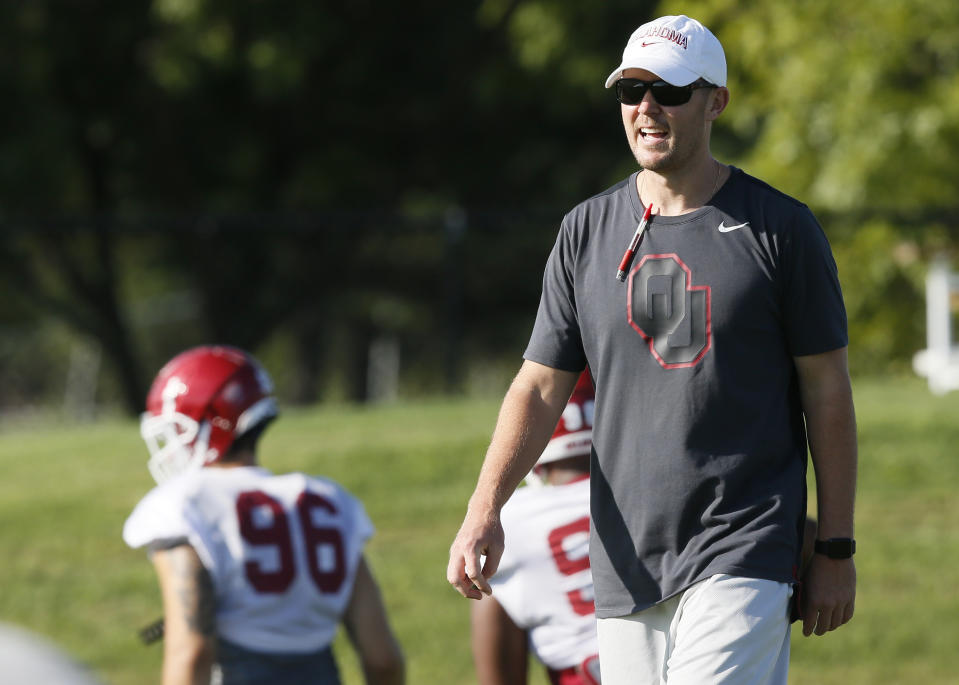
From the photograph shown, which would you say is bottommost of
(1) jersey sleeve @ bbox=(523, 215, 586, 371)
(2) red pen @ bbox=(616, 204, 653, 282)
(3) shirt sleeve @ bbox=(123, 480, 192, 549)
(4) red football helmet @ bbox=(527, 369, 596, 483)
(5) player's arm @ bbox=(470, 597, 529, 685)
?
(5) player's arm @ bbox=(470, 597, 529, 685)

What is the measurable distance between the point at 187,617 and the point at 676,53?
5.98 ft

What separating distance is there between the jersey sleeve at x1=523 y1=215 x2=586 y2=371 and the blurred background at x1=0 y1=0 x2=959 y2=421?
10854mm

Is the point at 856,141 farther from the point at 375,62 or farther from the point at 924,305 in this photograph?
the point at 375,62

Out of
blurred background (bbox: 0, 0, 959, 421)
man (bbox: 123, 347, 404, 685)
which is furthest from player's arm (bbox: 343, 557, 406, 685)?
blurred background (bbox: 0, 0, 959, 421)

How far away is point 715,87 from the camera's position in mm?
3211

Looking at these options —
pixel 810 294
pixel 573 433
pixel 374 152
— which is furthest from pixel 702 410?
pixel 374 152

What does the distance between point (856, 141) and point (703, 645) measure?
37.0ft

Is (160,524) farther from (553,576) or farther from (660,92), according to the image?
(660,92)

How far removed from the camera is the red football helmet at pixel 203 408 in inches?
155

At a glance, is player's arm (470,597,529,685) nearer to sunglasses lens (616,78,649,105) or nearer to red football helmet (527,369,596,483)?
red football helmet (527,369,596,483)

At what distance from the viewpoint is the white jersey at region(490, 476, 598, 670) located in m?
3.89

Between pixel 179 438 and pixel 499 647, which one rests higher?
pixel 179 438

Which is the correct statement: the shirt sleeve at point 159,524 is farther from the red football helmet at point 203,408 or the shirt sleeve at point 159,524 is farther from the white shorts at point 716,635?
the white shorts at point 716,635

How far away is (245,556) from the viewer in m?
3.66
